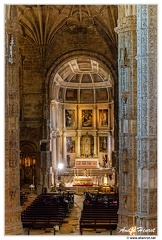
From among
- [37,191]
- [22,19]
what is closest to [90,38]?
[22,19]

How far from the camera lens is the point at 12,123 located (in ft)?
68.2

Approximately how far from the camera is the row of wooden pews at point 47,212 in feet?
78.8

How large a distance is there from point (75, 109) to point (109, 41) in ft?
46.9

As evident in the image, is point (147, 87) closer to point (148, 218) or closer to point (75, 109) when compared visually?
point (148, 218)

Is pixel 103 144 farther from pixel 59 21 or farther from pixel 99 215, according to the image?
pixel 99 215

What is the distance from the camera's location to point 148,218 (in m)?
12.9

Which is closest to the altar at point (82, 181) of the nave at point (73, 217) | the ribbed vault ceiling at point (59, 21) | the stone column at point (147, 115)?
the nave at point (73, 217)

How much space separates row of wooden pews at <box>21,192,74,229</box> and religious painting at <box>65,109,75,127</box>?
17.5 metres

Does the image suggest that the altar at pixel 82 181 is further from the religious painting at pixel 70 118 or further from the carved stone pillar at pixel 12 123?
the carved stone pillar at pixel 12 123

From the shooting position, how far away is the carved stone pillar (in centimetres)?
2045

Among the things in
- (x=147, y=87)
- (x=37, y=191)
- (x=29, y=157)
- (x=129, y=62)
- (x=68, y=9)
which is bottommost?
(x=37, y=191)

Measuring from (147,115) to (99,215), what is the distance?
13.4 meters

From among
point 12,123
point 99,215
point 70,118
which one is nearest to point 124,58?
point 12,123

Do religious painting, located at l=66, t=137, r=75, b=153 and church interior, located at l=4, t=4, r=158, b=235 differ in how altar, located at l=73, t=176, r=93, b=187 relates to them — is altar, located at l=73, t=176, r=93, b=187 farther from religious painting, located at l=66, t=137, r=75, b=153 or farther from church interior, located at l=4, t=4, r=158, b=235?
religious painting, located at l=66, t=137, r=75, b=153
